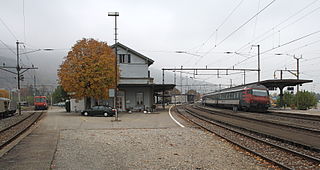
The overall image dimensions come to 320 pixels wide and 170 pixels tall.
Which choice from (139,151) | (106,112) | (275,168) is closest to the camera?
(275,168)

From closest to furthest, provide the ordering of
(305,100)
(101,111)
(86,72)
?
1. (86,72)
2. (101,111)
3. (305,100)

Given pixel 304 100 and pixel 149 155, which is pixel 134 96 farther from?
pixel 149 155

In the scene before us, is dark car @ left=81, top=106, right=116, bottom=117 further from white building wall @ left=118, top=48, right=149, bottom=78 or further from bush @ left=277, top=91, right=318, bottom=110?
bush @ left=277, top=91, right=318, bottom=110

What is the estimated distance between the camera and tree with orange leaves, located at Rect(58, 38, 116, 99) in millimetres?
28547

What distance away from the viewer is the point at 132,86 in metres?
37.0

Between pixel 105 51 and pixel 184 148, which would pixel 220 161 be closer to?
pixel 184 148

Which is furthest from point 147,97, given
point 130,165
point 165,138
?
point 130,165

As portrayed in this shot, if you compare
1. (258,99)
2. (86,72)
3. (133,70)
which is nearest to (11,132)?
(86,72)

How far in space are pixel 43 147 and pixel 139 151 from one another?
141 inches

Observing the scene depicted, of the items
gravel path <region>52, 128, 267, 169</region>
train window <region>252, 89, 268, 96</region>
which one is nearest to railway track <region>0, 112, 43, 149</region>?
gravel path <region>52, 128, 267, 169</region>

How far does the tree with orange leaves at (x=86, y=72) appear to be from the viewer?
93.7 ft

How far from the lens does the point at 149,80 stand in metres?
41.2

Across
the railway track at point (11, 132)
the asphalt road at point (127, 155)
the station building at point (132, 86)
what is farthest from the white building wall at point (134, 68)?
the asphalt road at point (127, 155)

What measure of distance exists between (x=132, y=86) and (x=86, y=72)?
9535 millimetres
